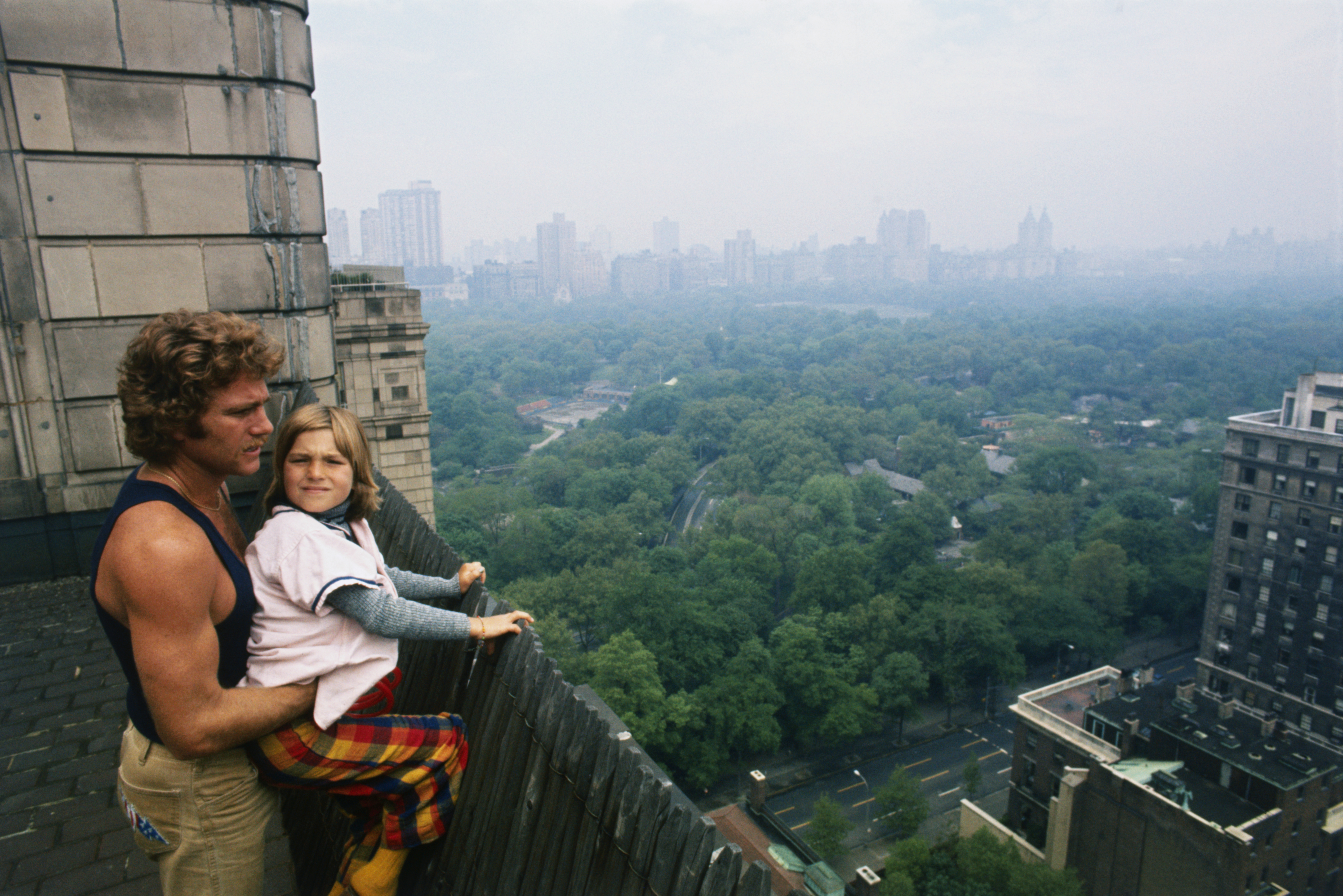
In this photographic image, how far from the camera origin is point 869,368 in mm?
80000

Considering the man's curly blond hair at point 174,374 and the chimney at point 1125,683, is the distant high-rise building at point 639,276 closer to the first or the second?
the chimney at point 1125,683

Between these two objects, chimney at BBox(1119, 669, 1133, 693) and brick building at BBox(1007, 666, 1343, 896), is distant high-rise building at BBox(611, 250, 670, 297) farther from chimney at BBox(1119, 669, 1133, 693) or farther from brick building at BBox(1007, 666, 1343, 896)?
brick building at BBox(1007, 666, 1343, 896)

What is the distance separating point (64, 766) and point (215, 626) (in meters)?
3.00

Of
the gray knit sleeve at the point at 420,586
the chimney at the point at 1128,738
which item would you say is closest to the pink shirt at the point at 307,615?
the gray knit sleeve at the point at 420,586

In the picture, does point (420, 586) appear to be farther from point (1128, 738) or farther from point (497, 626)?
point (1128, 738)

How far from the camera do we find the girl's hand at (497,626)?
8.60 feet

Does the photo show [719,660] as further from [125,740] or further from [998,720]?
[125,740]

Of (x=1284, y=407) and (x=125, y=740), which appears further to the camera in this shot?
(x=1284, y=407)

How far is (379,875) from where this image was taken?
2.62 m

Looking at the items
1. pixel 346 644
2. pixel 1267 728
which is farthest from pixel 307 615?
pixel 1267 728

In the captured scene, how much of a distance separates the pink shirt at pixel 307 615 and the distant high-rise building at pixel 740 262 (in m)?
198

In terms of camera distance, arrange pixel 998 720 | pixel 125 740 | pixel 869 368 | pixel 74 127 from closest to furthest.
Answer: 1. pixel 125 740
2. pixel 74 127
3. pixel 998 720
4. pixel 869 368

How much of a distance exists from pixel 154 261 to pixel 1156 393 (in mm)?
78051

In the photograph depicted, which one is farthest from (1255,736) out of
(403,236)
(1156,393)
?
(403,236)
